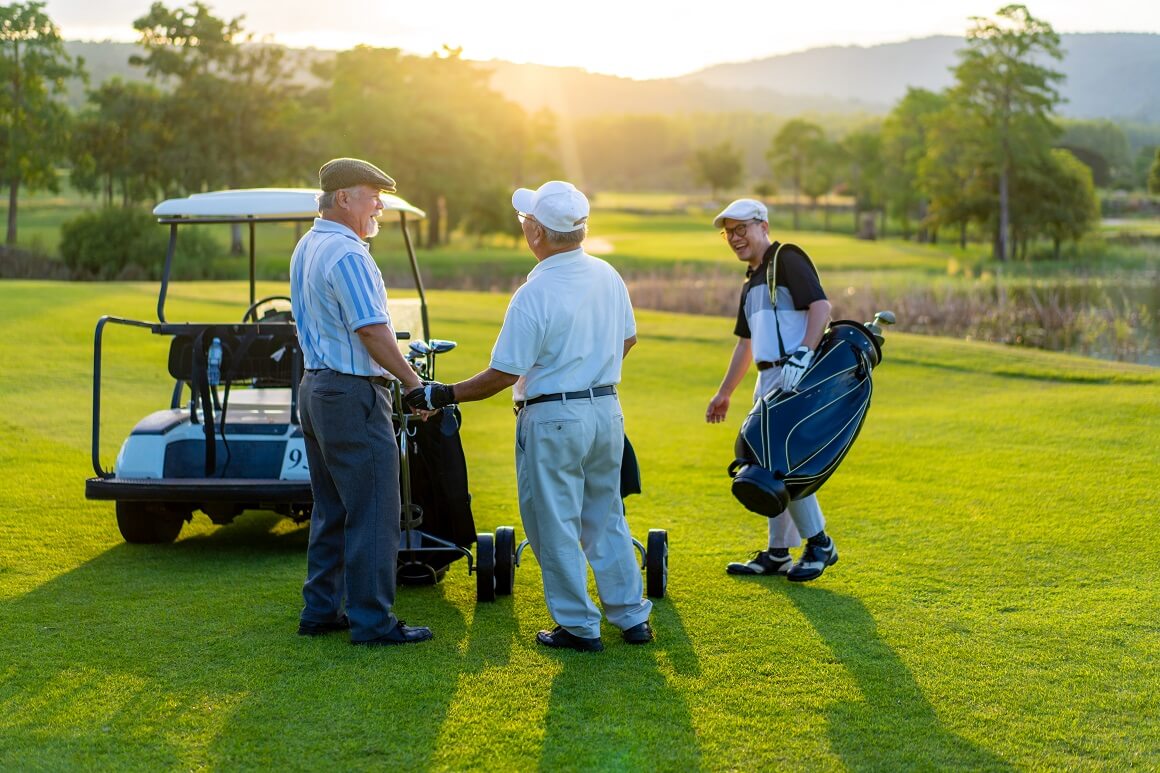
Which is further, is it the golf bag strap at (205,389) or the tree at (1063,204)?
the tree at (1063,204)

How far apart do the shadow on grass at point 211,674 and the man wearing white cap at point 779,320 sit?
5.26 feet

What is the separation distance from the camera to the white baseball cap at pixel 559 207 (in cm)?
470

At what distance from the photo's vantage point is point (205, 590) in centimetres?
598

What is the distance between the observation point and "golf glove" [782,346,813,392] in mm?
5535

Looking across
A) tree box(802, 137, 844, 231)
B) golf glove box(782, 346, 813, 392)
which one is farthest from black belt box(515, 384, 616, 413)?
tree box(802, 137, 844, 231)

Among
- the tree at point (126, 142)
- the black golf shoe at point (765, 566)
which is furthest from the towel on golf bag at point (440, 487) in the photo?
the tree at point (126, 142)

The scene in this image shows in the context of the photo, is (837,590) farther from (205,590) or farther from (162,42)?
(162,42)

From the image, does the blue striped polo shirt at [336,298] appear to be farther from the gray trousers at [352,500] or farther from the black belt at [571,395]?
the black belt at [571,395]

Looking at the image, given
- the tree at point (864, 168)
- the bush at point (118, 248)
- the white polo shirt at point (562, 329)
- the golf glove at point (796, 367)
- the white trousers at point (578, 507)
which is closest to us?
the white polo shirt at point (562, 329)

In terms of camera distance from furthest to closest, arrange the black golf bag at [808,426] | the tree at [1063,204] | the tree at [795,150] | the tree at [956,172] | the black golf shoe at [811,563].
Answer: the tree at [795,150]
the tree at [956,172]
the tree at [1063,204]
the black golf shoe at [811,563]
the black golf bag at [808,426]

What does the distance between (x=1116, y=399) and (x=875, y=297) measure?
13.7 m

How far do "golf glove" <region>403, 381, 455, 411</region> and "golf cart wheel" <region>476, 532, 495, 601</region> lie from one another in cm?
121

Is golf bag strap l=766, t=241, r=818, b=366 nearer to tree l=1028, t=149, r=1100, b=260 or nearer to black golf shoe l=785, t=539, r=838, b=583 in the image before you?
black golf shoe l=785, t=539, r=838, b=583

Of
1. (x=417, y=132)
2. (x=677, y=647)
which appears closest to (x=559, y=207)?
(x=677, y=647)
